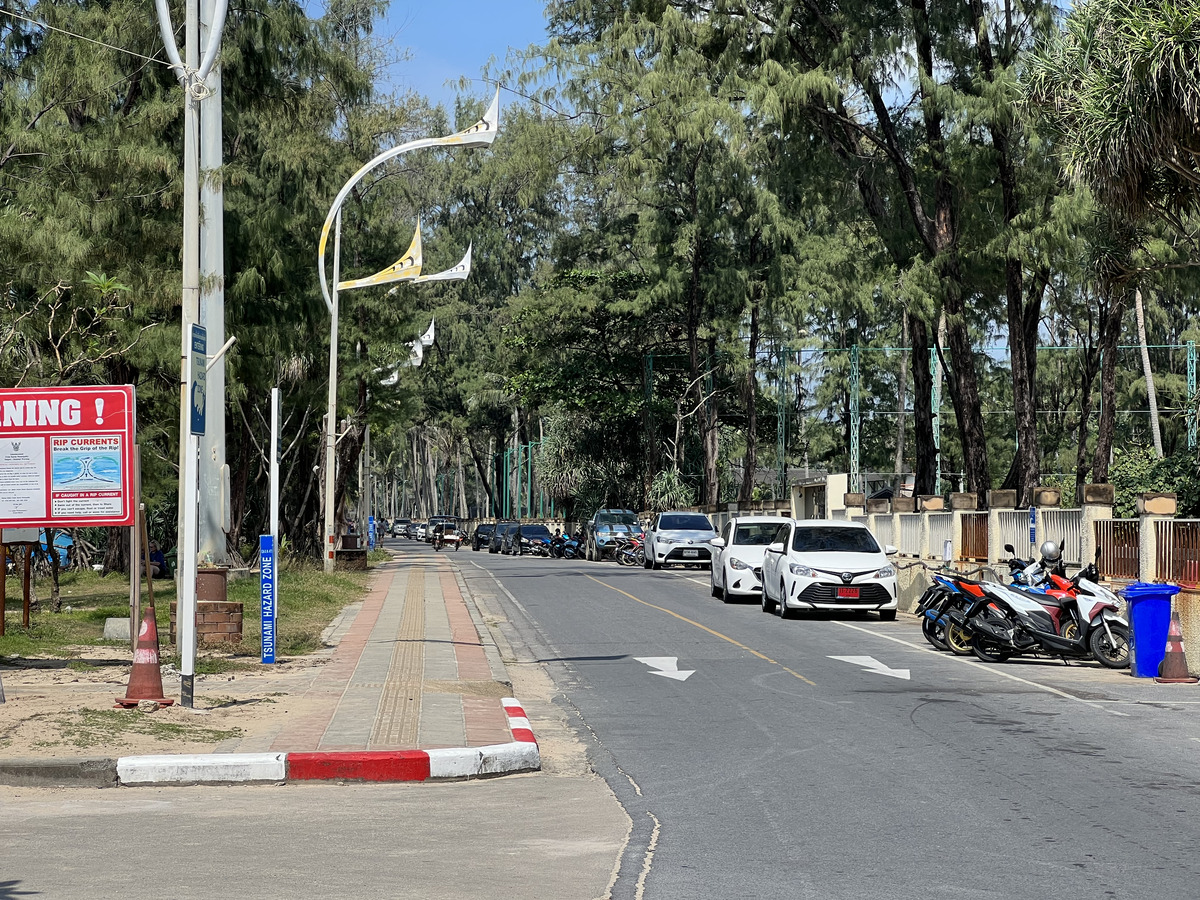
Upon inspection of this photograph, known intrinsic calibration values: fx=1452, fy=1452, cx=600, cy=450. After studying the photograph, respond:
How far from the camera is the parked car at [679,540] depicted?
142ft

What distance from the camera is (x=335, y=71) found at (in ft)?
94.3

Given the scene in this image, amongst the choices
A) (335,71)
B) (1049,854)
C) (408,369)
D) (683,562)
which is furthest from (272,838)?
(408,369)

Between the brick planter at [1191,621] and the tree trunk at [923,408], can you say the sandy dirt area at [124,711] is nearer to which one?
the brick planter at [1191,621]

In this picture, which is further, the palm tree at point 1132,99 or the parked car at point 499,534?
the parked car at point 499,534

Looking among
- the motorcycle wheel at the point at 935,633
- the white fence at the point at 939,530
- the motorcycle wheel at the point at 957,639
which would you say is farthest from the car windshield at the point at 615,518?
the motorcycle wheel at the point at 957,639

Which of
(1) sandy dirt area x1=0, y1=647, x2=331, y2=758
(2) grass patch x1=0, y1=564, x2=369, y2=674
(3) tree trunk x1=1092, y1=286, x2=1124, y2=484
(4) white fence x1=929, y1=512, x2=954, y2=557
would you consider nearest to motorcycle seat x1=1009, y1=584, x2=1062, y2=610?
(1) sandy dirt area x1=0, y1=647, x2=331, y2=758

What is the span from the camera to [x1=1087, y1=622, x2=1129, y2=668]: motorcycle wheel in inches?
685

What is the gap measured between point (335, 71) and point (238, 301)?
499 cm

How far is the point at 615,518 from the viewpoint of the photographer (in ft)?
184

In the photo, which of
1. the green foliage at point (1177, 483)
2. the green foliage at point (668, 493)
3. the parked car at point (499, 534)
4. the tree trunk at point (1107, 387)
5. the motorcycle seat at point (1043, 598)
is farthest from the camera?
the parked car at point (499, 534)

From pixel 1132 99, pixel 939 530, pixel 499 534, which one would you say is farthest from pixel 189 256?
pixel 499 534

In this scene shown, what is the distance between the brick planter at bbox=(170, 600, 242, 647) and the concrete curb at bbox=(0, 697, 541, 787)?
290 inches

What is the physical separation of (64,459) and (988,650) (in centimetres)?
1121

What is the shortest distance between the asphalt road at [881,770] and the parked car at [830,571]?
11.4ft
